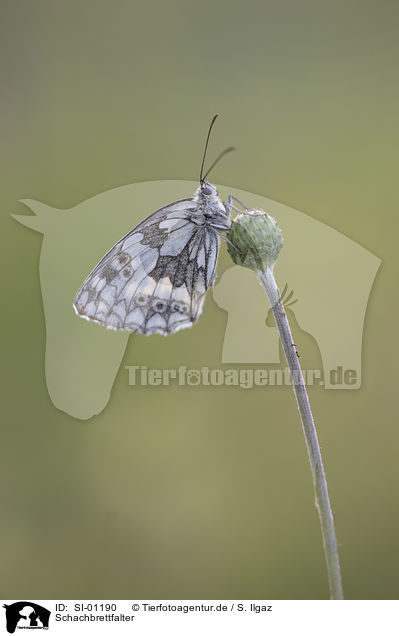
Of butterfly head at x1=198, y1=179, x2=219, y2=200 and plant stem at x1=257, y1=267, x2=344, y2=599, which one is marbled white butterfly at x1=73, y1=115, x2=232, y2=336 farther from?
plant stem at x1=257, y1=267, x2=344, y2=599

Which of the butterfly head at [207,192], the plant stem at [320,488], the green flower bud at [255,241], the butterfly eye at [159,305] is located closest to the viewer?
the plant stem at [320,488]

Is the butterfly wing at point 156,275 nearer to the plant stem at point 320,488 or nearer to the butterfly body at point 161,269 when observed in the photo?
the butterfly body at point 161,269

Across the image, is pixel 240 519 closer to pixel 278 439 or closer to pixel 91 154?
pixel 278 439
